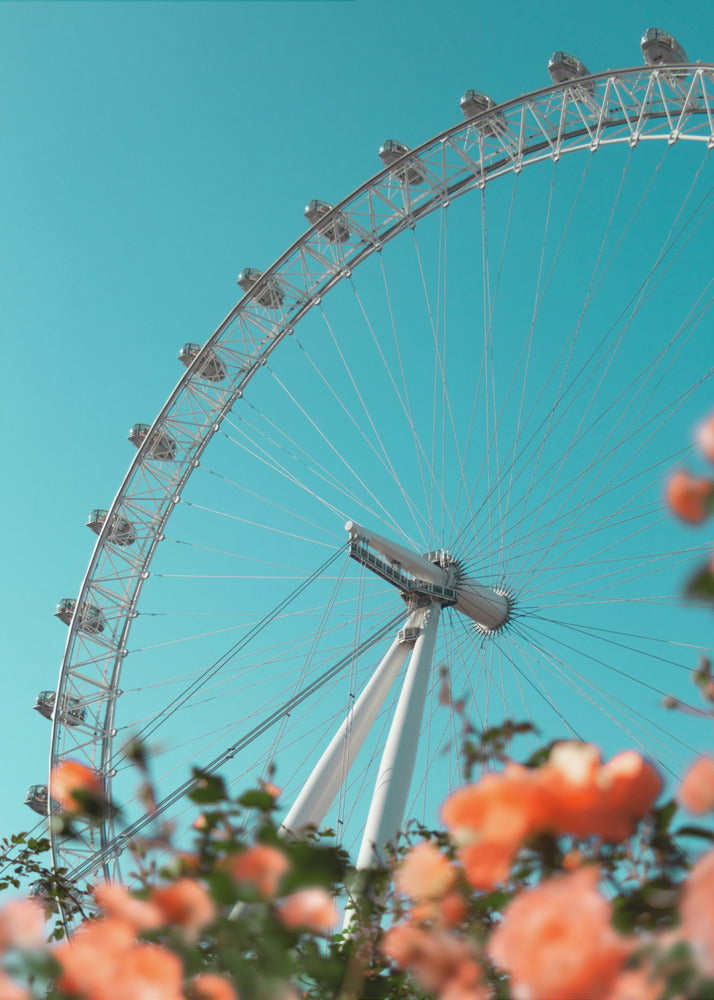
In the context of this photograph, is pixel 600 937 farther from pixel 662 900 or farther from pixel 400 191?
pixel 400 191

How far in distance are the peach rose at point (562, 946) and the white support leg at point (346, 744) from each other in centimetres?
968

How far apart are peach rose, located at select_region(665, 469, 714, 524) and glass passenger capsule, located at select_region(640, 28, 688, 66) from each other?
1442cm

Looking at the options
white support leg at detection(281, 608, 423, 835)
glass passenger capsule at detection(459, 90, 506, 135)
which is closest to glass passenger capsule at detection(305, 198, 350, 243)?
glass passenger capsule at detection(459, 90, 506, 135)

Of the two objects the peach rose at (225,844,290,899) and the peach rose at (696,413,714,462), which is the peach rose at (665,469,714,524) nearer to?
the peach rose at (696,413,714,462)

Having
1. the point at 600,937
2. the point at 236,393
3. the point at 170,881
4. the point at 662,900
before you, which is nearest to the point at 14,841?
the point at 170,881

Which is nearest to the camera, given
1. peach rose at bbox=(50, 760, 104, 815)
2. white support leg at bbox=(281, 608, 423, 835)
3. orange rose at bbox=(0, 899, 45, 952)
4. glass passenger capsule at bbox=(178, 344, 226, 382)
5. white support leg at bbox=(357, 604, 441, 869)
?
orange rose at bbox=(0, 899, 45, 952)

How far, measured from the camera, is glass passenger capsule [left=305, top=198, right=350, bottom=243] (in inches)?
698

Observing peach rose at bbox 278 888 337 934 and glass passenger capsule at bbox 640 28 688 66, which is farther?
glass passenger capsule at bbox 640 28 688 66

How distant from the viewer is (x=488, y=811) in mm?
1028

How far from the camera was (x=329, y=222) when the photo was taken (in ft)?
58.7

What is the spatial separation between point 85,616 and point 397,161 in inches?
430

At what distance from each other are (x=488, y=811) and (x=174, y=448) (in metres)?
19.1

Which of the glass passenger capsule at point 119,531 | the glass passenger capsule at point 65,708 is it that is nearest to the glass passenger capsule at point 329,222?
the glass passenger capsule at point 119,531

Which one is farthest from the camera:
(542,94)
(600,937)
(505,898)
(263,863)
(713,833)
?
(542,94)
